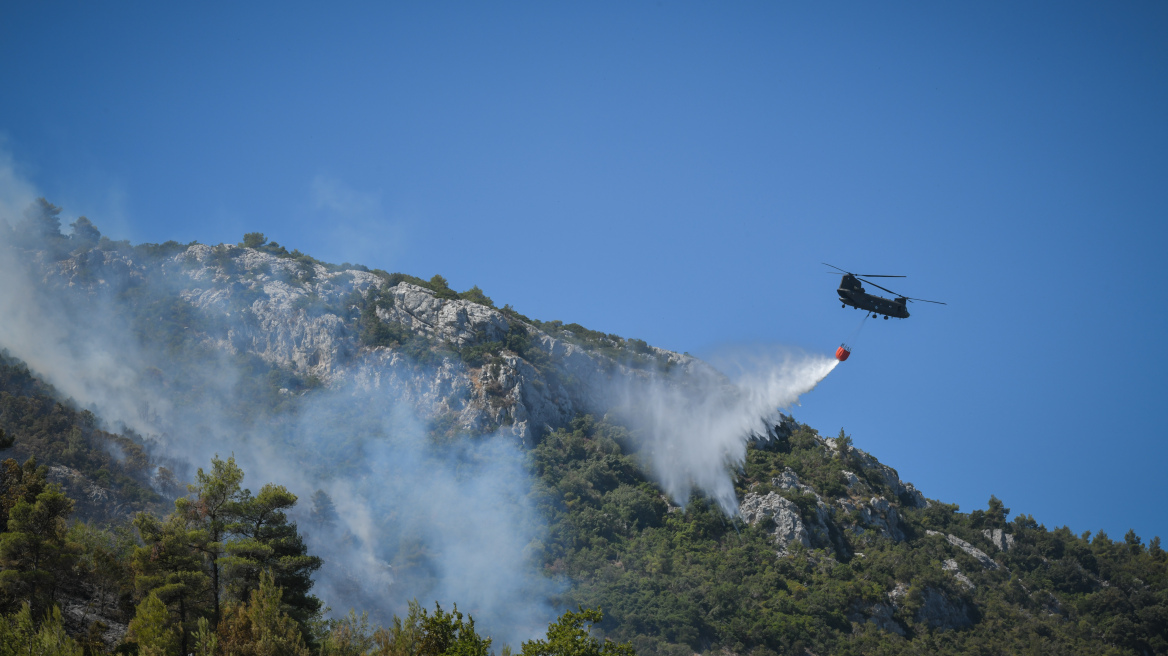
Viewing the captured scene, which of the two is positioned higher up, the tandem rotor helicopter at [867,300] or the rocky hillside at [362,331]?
the rocky hillside at [362,331]

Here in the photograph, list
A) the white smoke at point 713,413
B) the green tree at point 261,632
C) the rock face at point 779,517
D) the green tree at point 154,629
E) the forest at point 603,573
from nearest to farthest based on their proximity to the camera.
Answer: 1. the green tree at point 261,632
2. the green tree at point 154,629
3. the forest at point 603,573
4. the rock face at point 779,517
5. the white smoke at point 713,413

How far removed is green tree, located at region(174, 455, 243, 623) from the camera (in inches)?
1385

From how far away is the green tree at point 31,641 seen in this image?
91.6ft

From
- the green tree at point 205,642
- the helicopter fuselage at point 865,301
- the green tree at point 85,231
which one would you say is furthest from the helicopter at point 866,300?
the green tree at point 85,231

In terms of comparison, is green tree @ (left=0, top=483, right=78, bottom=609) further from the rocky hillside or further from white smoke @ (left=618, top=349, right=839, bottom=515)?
white smoke @ (left=618, top=349, right=839, bottom=515)

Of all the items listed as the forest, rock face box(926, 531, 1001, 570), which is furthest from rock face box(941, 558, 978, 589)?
rock face box(926, 531, 1001, 570)

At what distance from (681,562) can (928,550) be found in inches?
1234

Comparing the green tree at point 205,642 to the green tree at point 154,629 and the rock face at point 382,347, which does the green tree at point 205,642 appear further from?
the rock face at point 382,347

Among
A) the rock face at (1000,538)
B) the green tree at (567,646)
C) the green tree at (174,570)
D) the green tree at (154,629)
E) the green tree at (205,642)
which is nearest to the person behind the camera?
the green tree at (205,642)

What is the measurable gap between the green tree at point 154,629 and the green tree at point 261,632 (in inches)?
74.9

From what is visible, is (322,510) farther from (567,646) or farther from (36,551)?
(567,646)

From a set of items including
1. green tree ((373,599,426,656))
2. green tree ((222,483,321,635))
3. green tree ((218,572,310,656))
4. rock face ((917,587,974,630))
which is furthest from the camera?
rock face ((917,587,974,630))

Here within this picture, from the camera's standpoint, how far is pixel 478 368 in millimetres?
91500

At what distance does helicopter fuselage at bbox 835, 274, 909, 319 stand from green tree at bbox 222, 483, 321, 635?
137 ft
